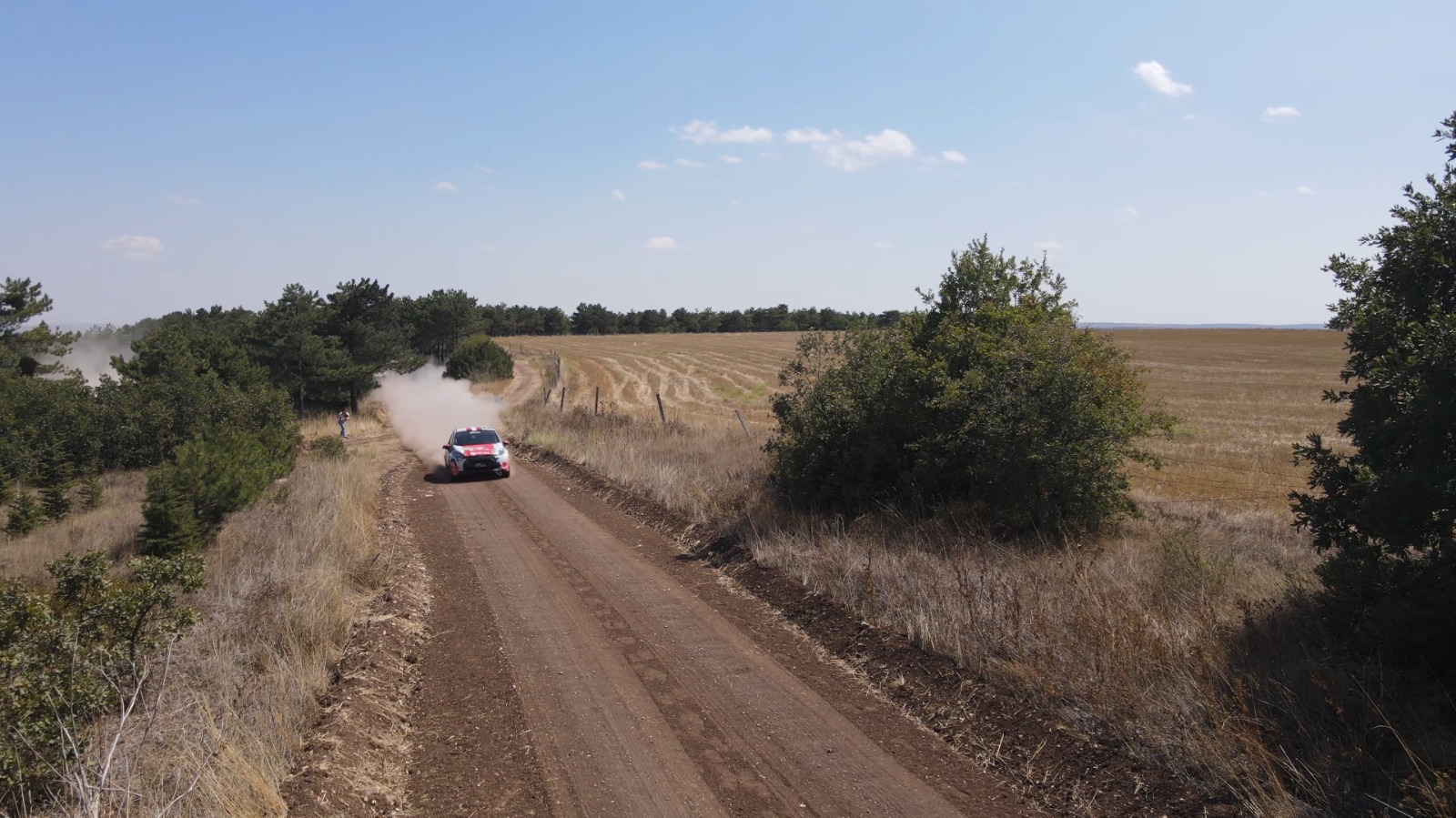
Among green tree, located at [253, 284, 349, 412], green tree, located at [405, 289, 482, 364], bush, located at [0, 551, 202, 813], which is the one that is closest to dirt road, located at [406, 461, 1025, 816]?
bush, located at [0, 551, 202, 813]

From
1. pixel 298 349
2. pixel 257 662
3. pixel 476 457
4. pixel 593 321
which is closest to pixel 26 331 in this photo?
pixel 298 349

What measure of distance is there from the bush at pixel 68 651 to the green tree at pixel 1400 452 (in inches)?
358

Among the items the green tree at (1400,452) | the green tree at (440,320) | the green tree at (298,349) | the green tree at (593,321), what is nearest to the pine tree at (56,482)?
the green tree at (298,349)

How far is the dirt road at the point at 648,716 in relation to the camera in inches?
217

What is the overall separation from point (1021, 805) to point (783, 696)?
2.30m

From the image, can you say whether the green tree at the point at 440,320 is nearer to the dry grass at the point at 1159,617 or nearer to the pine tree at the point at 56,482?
the pine tree at the point at 56,482

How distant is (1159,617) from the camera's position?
24.8 ft

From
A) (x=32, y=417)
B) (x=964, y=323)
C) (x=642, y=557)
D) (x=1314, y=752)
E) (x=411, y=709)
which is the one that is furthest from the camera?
(x=32, y=417)

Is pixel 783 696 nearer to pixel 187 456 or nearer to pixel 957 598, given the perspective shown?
pixel 957 598

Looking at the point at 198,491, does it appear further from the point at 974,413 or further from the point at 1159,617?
the point at 1159,617

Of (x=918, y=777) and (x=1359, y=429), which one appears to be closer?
(x=918, y=777)

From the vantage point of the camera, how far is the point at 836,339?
1581cm

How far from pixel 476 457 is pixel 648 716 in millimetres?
17244

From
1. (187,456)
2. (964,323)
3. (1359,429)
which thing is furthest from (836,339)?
(187,456)
